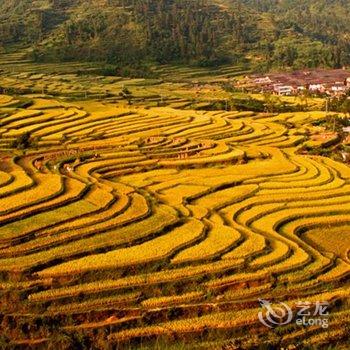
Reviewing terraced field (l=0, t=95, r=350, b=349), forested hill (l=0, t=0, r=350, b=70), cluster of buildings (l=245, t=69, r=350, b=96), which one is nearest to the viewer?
terraced field (l=0, t=95, r=350, b=349)

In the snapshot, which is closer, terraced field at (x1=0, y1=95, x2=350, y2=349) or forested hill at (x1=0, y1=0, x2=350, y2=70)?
terraced field at (x1=0, y1=95, x2=350, y2=349)

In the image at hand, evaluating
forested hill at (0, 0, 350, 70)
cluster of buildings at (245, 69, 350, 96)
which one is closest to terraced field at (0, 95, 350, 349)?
cluster of buildings at (245, 69, 350, 96)

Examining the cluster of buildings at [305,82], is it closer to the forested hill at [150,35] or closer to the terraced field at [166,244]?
the forested hill at [150,35]

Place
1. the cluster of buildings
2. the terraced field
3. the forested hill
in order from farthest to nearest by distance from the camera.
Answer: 1. the forested hill
2. the cluster of buildings
3. the terraced field

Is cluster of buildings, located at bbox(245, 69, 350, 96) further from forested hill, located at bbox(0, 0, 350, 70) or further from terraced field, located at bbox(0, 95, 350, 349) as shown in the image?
terraced field, located at bbox(0, 95, 350, 349)

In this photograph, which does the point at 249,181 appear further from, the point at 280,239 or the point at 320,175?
the point at 280,239

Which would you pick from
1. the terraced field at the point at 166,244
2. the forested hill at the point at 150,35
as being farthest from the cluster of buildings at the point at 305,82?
the terraced field at the point at 166,244
